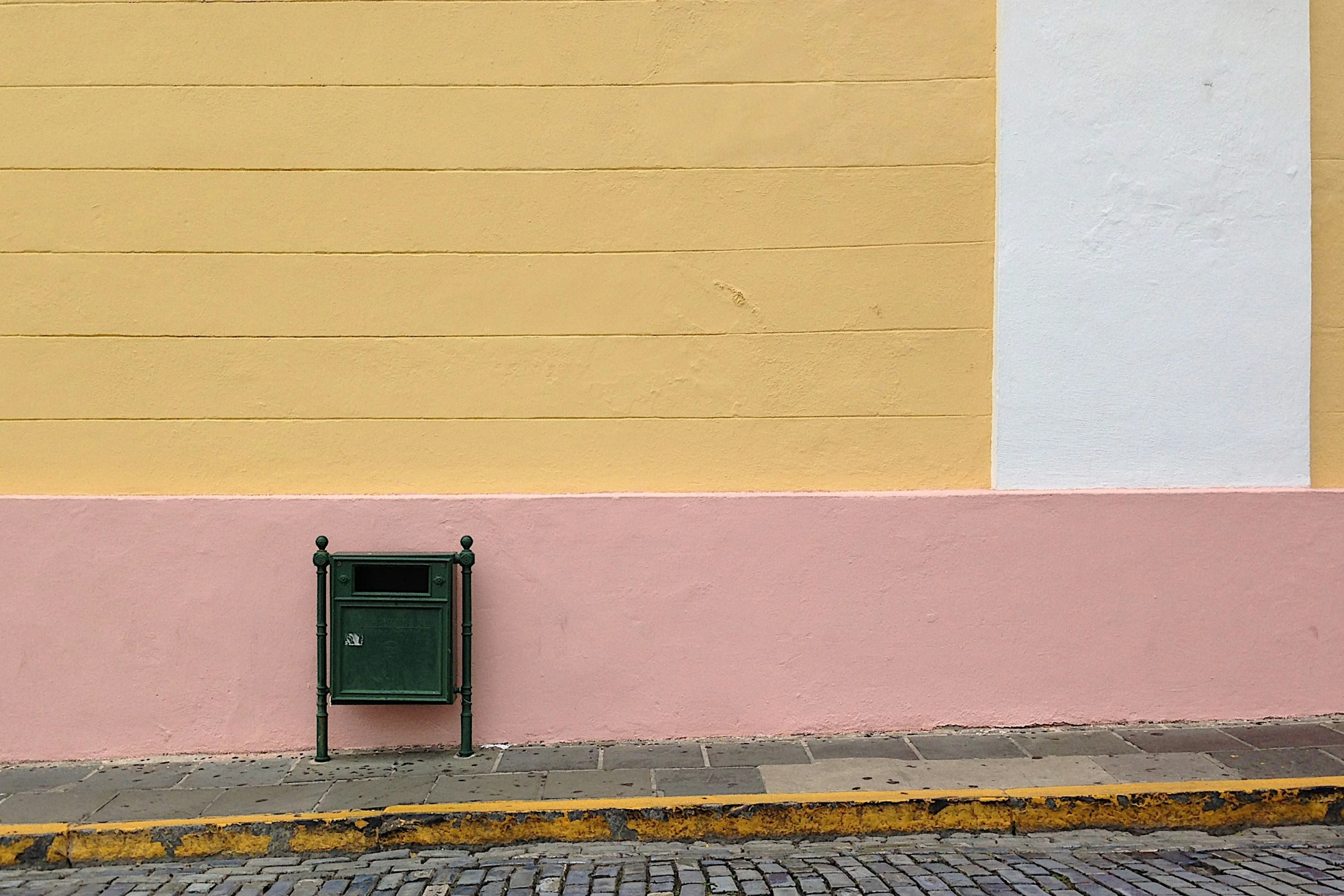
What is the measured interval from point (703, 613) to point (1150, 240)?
3.19m

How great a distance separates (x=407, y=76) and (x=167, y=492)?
260 cm

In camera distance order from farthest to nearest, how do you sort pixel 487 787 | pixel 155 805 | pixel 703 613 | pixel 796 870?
pixel 703 613 < pixel 487 787 < pixel 155 805 < pixel 796 870

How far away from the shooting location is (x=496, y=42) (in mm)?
5816

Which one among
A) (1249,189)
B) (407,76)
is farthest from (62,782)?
(1249,189)

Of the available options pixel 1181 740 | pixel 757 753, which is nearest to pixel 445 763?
pixel 757 753

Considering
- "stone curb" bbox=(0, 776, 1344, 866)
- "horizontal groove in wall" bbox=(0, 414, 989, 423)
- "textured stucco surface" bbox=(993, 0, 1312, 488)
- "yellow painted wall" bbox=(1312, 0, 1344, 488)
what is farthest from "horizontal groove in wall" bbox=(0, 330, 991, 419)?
"stone curb" bbox=(0, 776, 1344, 866)

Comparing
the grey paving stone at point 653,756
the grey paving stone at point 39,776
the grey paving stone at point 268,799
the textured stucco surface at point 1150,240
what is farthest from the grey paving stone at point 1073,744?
the grey paving stone at point 39,776

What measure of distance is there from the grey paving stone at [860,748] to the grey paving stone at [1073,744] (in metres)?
0.61

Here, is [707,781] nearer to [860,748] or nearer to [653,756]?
[653,756]

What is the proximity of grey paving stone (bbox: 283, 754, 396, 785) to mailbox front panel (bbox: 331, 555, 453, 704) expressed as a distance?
331mm

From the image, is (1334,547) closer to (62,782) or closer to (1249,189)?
(1249,189)

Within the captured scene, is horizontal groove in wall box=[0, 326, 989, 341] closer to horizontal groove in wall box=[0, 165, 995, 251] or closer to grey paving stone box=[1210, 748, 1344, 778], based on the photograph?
horizontal groove in wall box=[0, 165, 995, 251]

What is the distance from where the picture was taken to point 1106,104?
587cm

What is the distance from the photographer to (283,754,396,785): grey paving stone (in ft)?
17.2
